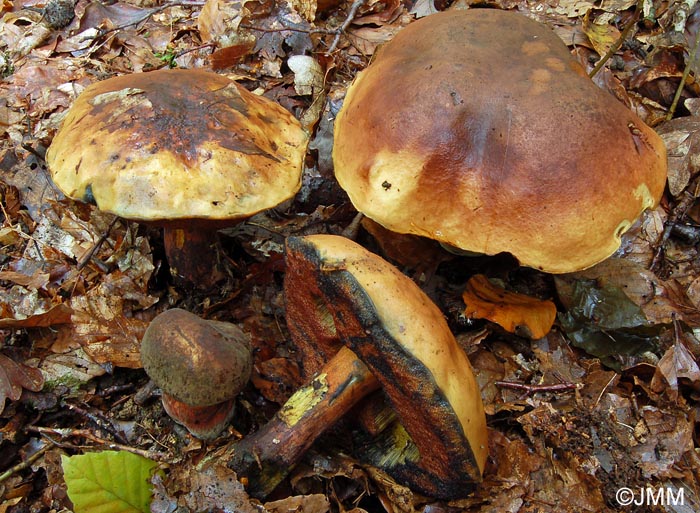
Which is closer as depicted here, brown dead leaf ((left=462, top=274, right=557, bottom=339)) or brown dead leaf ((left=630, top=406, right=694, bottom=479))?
brown dead leaf ((left=630, top=406, right=694, bottom=479))

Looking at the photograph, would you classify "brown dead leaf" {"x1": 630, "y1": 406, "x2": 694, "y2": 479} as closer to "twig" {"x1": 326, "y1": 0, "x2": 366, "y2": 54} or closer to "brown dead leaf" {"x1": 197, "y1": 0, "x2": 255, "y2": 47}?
"twig" {"x1": 326, "y1": 0, "x2": 366, "y2": 54}

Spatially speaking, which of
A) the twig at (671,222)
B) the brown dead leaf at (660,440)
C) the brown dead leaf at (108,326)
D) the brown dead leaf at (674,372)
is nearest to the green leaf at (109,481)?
the brown dead leaf at (108,326)

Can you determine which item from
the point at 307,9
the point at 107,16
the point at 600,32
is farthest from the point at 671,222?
the point at 107,16

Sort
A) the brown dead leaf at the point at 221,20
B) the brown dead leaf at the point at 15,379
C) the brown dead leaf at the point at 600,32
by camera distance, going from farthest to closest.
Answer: the brown dead leaf at the point at 221,20
the brown dead leaf at the point at 600,32
the brown dead leaf at the point at 15,379

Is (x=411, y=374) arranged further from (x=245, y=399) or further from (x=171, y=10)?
(x=171, y=10)

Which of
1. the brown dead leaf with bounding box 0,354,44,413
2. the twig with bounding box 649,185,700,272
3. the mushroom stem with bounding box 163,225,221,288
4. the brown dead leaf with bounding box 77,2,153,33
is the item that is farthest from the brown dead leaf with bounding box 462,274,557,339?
the brown dead leaf with bounding box 77,2,153,33

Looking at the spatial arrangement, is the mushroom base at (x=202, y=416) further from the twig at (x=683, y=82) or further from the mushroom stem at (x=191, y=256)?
the twig at (x=683, y=82)
